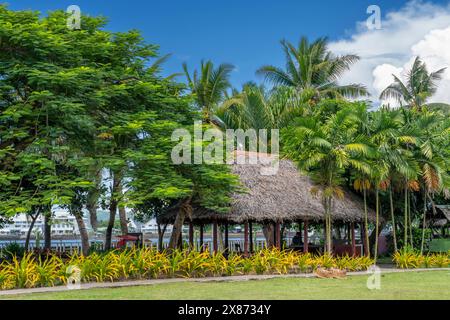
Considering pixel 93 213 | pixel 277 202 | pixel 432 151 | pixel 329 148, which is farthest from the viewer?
pixel 93 213

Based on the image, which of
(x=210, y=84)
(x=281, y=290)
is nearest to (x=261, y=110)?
(x=210, y=84)

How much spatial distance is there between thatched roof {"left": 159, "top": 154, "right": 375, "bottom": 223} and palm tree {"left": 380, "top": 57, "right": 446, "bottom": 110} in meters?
13.7

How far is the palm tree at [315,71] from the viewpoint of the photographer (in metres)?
31.1

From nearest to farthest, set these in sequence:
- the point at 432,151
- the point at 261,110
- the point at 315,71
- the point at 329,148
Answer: the point at 329,148, the point at 432,151, the point at 261,110, the point at 315,71

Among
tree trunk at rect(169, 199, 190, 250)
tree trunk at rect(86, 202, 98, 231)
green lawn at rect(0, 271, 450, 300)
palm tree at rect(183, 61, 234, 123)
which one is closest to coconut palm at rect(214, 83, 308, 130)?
palm tree at rect(183, 61, 234, 123)

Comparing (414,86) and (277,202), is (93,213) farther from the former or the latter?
(414,86)

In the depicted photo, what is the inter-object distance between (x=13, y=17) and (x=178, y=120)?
17.2 feet

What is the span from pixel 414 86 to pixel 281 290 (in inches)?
959

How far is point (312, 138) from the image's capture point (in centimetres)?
1881

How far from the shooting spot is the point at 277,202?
789 inches

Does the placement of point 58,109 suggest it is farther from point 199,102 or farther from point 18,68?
point 199,102

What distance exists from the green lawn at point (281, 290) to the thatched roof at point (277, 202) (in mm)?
3549

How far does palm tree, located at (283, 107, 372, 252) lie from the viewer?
1881 cm
